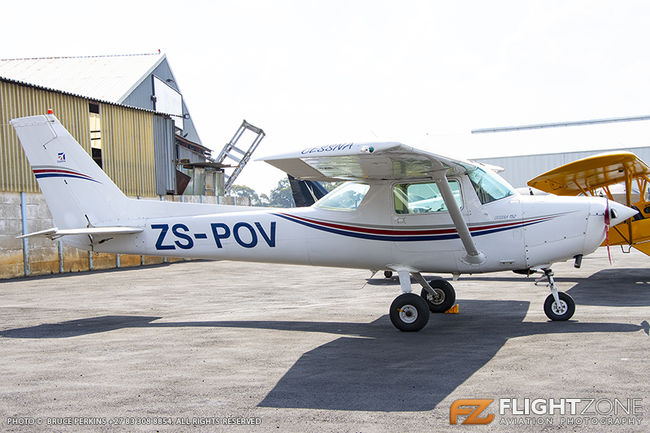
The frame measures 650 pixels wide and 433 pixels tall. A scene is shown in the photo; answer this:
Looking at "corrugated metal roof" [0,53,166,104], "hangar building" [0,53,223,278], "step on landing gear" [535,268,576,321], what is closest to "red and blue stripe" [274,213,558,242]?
"step on landing gear" [535,268,576,321]

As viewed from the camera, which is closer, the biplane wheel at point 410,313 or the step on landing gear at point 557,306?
the biplane wheel at point 410,313

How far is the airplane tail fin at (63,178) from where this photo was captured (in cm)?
986

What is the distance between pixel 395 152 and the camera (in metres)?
6.57

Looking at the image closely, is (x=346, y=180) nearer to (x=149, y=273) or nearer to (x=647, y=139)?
(x=149, y=273)

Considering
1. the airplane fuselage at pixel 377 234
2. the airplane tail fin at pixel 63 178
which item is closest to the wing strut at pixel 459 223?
the airplane fuselage at pixel 377 234

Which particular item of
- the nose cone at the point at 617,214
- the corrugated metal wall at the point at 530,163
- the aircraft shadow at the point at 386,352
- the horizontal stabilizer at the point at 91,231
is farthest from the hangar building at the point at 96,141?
the corrugated metal wall at the point at 530,163

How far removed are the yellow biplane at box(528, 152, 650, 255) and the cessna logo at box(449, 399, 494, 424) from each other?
843 cm

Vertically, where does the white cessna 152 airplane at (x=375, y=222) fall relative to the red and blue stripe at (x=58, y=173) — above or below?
below

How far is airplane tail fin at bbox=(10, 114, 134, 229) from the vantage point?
9859 mm

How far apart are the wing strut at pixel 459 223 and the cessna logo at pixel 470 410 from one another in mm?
3379

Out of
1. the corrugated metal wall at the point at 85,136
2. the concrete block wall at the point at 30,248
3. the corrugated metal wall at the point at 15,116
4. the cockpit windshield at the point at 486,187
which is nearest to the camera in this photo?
the cockpit windshield at the point at 486,187

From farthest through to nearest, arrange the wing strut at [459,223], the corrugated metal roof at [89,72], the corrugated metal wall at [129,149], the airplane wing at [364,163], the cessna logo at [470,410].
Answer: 1. the corrugated metal roof at [89,72]
2. the corrugated metal wall at [129,149]
3. the wing strut at [459,223]
4. the airplane wing at [364,163]
5. the cessna logo at [470,410]

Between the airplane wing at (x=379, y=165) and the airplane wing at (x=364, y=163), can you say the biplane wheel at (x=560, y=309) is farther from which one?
the airplane wing at (x=364, y=163)

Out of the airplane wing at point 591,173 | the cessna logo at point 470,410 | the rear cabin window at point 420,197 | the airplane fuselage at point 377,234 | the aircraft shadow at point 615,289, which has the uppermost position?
the airplane wing at point 591,173
